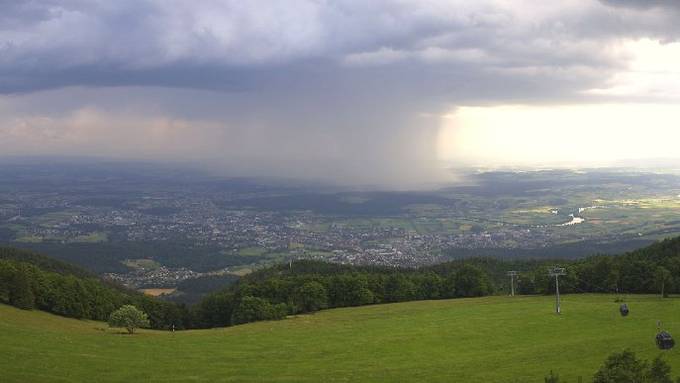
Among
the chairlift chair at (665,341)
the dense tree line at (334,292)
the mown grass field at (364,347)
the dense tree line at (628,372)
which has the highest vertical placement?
the dense tree line at (628,372)

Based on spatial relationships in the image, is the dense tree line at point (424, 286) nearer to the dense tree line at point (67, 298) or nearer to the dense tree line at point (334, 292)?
the dense tree line at point (334, 292)

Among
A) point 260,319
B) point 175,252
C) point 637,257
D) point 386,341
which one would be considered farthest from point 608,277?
point 175,252

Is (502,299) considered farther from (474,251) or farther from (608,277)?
(474,251)

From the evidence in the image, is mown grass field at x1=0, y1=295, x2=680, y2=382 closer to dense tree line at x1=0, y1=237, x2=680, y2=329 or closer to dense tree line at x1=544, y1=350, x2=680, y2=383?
dense tree line at x1=544, y1=350, x2=680, y2=383

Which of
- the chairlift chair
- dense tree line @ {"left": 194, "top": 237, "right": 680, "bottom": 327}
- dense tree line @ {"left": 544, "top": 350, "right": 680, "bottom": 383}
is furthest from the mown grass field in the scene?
dense tree line @ {"left": 194, "top": 237, "right": 680, "bottom": 327}

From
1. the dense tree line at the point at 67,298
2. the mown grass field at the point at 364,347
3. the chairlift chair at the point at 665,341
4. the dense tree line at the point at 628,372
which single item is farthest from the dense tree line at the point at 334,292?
the dense tree line at the point at 628,372

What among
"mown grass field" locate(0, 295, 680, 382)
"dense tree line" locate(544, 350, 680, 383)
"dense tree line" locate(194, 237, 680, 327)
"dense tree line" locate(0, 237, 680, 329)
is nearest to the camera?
"dense tree line" locate(544, 350, 680, 383)

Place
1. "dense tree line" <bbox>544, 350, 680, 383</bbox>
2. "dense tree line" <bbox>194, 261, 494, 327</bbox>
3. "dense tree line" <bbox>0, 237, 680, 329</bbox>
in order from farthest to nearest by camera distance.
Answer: "dense tree line" <bbox>194, 261, 494, 327</bbox>, "dense tree line" <bbox>0, 237, 680, 329</bbox>, "dense tree line" <bbox>544, 350, 680, 383</bbox>
